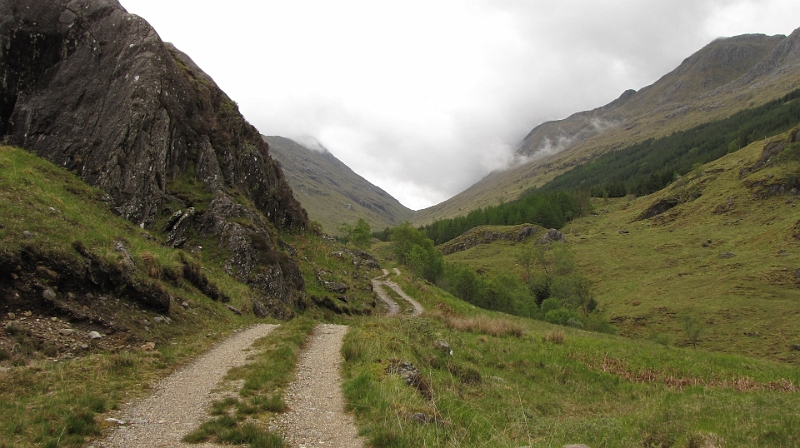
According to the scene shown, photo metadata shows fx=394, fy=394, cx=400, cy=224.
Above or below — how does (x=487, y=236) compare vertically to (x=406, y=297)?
above

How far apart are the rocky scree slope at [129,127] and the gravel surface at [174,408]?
53.1 feet

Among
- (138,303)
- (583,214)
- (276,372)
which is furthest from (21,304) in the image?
(583,214)

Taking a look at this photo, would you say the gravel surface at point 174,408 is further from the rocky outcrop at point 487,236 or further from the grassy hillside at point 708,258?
the rocky outcrop at point 487,236

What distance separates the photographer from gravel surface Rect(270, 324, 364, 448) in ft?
29.8

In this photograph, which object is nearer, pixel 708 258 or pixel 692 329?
pixel 692 329

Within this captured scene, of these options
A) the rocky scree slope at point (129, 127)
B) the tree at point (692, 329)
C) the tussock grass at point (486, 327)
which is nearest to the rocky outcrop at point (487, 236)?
the tree at point (692, 329)

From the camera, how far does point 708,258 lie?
96.4 metres

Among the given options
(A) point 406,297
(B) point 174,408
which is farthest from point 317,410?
(A) point 406,297

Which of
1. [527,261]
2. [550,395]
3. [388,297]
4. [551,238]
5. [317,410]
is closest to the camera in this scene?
[317,410]

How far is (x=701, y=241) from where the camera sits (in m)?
110

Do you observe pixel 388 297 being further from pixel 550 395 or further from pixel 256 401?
pixel 256 401

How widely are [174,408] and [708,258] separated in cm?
11849

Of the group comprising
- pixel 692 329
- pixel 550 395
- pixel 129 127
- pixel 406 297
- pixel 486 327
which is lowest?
pixel 692 329

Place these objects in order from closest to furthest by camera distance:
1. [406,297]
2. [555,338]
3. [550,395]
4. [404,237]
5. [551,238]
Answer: [550,395] → [555,338] → [406,297] → [404,237] → [551,238]
